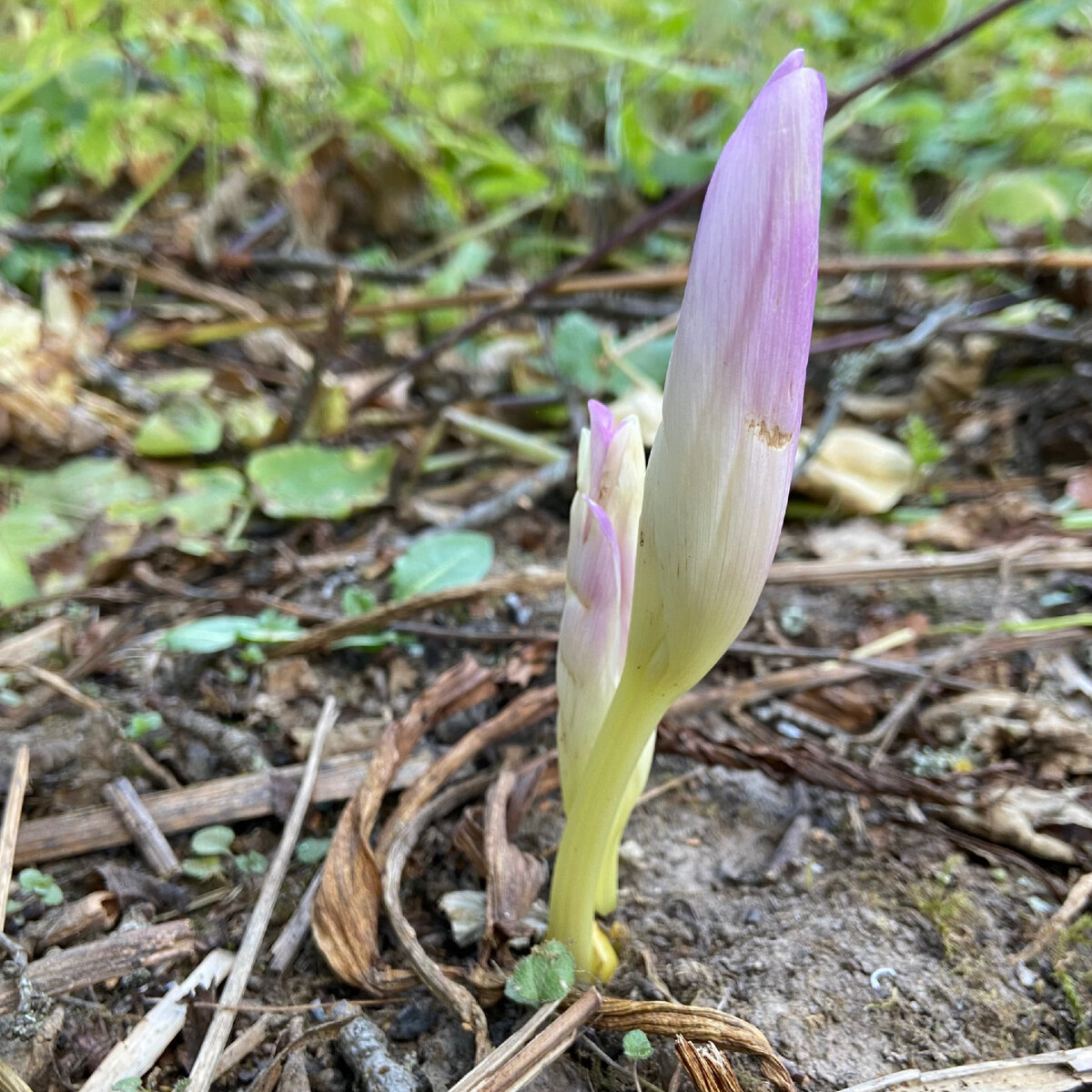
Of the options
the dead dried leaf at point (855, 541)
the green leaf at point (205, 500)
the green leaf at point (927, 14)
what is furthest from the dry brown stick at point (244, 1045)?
the green leaf at point (927, 14)

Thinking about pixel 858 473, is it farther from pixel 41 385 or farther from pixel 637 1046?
pixel 41 385

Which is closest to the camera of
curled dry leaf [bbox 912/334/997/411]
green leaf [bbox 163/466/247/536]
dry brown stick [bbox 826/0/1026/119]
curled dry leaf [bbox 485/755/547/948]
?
curled dry leaf [bbox 485/755/547/948]

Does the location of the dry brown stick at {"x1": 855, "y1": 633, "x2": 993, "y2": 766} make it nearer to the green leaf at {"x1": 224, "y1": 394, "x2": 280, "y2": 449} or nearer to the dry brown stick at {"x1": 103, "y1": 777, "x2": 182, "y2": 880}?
the dry brown stick at {"x1": 103, "y1": 777, "x2": 182, "y2": 880}

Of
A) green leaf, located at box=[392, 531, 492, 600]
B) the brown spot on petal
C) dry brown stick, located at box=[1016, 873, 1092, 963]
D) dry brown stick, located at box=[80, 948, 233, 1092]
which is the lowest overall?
dry brown stick, located at box=[80, 948, 233, 1092]

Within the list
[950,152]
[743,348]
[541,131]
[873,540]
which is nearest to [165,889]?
[743,348]

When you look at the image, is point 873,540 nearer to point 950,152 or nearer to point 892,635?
point 892,635

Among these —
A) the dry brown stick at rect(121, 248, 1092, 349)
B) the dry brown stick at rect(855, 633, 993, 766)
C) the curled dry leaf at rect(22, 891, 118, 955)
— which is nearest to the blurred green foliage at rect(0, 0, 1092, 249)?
the dry brown stick at rect(121, 248, 1092, 349)

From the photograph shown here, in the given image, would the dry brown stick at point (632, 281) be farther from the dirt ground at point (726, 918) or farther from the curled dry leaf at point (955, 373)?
the dirt ground at point (726, 918)
